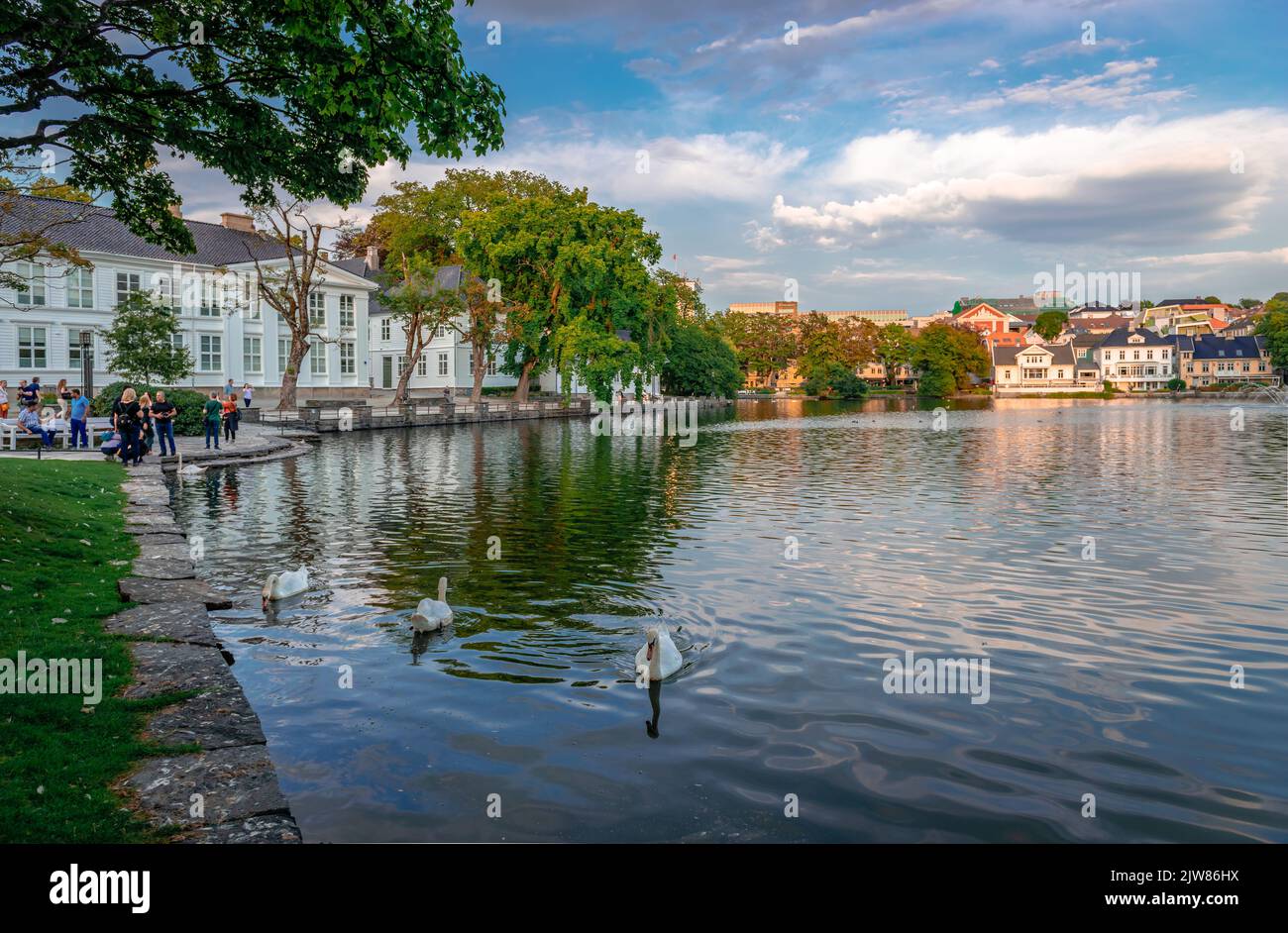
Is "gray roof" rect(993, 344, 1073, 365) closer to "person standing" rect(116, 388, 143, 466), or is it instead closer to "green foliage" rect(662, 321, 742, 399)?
"green foliage" rect(662, 321, 742, 399)

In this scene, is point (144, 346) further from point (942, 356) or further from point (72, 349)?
point (942, 356)

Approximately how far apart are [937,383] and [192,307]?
10602cm

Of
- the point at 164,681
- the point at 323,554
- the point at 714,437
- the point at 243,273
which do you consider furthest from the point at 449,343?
the point at 164,681

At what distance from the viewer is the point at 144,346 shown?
139ft

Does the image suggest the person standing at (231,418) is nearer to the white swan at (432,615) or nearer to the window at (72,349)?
the white swan at (432,615)

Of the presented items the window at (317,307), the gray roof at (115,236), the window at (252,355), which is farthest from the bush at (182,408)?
the window at (317,307)

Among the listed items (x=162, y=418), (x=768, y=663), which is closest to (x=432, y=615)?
(x=768, y=663)

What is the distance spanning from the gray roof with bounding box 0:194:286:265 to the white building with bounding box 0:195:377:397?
0.31 feet

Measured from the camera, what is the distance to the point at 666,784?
6.70 metres

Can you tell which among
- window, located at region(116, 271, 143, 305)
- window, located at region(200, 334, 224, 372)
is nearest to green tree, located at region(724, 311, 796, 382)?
window, located at region(200, 334, 224, 372)

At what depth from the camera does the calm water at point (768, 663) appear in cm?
641
